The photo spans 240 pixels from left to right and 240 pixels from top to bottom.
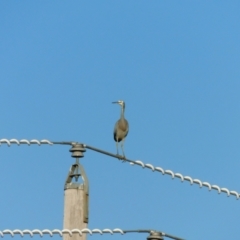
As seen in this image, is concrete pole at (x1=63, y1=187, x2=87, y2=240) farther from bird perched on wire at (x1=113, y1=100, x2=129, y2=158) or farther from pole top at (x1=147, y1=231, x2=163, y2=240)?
bird perched on wire at (x1=113, y1=100, x2=129, y2=158)

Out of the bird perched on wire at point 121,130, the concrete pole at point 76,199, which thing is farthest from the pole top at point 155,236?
the bird perched on wire at point 121,130

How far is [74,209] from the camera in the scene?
6703 mm

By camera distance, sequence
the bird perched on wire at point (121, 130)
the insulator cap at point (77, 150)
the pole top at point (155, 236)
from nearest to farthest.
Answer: the pole top at point (155, 236)
the insulator cap at point (77, 150)
the bird perched on wire at point (121, 130)

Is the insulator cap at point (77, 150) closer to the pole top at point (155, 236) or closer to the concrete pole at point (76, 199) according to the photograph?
the concrete pole at point (76, 199)

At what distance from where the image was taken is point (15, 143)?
738 centimetres

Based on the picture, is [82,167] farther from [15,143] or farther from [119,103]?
[119,103]

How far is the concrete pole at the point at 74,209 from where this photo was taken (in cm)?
662

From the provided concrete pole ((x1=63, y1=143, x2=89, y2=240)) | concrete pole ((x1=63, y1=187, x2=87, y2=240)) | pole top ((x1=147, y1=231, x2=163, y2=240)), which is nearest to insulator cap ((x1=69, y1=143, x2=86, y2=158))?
concrete pole ((x1=63, y1=143, x2=89, y2=240))

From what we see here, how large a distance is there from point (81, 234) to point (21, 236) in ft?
1.47

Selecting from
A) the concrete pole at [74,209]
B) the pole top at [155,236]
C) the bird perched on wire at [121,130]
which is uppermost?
the bird perched on wire at [121,130]

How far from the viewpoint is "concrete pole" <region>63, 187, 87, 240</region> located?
6621mm

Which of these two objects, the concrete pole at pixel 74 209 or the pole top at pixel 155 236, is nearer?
the pole top at pixel 155 236

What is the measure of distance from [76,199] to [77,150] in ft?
1.67

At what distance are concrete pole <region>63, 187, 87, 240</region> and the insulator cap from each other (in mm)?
332
